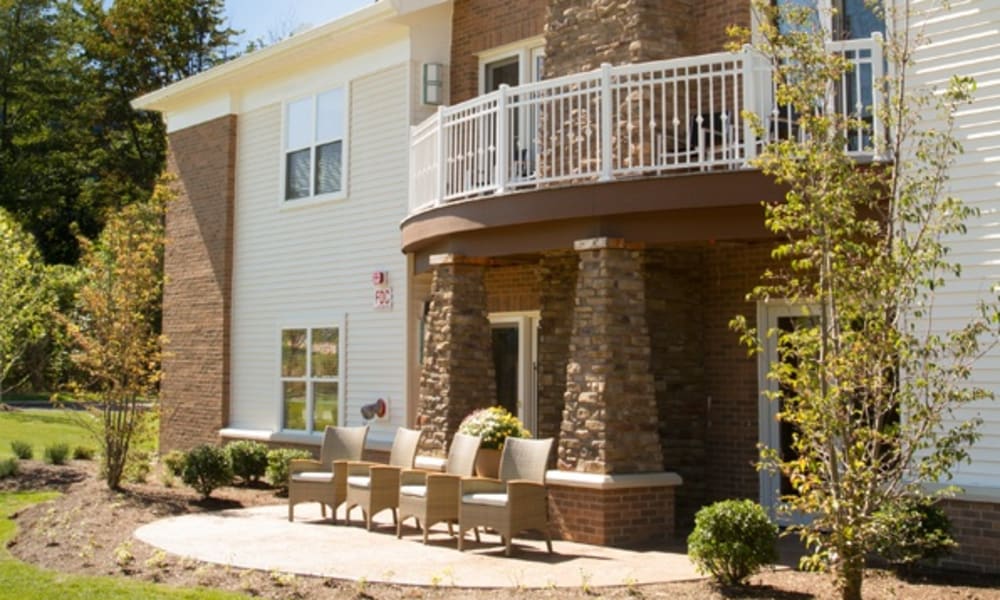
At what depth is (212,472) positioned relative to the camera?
14.3 metres

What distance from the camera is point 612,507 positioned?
33.9 feet

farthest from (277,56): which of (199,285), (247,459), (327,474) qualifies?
(327,474)

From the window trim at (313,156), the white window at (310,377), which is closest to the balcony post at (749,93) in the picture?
the window trim at (313,156)

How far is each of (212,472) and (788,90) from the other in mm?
9836

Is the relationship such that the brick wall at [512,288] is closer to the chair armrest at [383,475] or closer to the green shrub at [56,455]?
the chair armrest at [383,475]

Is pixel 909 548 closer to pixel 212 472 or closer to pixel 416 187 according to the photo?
pixel 416 187

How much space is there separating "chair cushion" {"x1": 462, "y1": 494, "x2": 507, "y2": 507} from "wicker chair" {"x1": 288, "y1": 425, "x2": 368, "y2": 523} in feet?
8.06

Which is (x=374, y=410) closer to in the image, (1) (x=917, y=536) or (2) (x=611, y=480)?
(2) (x=611, y=480)

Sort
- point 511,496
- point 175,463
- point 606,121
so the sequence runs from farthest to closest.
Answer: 1. point 175,463
2. point 606,121
3. point 511,496

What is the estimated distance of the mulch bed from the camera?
811 centimetres

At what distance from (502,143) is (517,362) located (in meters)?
3.98

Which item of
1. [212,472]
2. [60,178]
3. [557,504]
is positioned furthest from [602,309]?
[60,178]

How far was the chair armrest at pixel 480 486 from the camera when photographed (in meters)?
10.3

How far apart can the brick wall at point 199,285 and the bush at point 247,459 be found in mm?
3245
